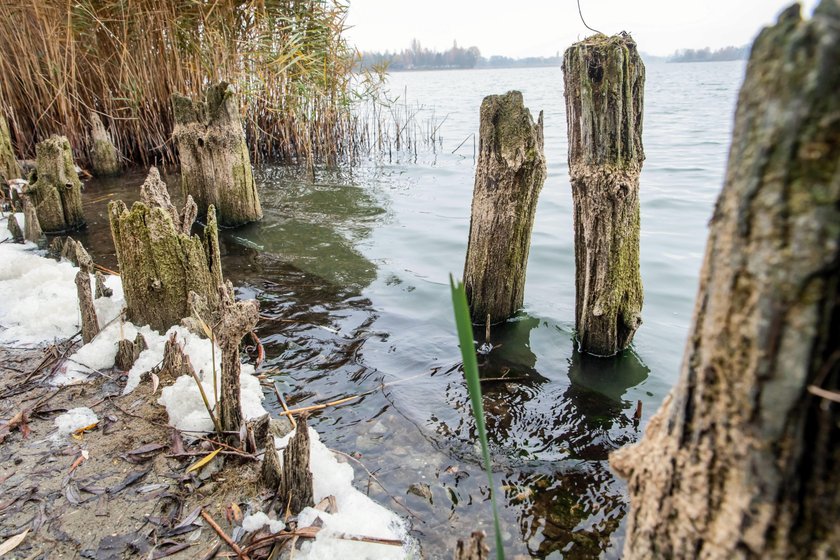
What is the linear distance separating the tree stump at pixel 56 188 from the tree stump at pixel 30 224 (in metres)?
0.29

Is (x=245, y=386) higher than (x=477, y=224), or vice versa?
(x=477, y=224)

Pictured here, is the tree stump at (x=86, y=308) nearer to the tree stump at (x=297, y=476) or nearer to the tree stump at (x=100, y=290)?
the tree stump at (x=100, y=290)

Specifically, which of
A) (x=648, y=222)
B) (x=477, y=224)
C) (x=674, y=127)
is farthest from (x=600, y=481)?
(x=674, y=127)

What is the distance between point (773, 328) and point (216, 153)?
6.21 m

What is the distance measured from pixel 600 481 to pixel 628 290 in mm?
1267

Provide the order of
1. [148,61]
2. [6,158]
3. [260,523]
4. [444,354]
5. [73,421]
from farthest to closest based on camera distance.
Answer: [148,61] → [6,158] → [444,354] → [73,421] → [260,523]

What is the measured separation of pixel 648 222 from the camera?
7.41 meters

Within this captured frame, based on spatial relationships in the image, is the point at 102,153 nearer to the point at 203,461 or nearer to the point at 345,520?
the point at 203,461

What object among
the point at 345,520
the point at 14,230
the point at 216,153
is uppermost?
the point at 216,153

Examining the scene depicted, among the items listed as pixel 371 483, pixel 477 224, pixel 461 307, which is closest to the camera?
pixel 461 307

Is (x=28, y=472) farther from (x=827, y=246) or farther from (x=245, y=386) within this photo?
(x=827, y=246)

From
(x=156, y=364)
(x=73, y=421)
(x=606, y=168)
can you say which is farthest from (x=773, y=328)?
(x=156, y=364)

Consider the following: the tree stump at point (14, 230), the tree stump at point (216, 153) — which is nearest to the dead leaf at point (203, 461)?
the tree stump at point (216, 153)

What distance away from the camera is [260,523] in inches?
83.1
